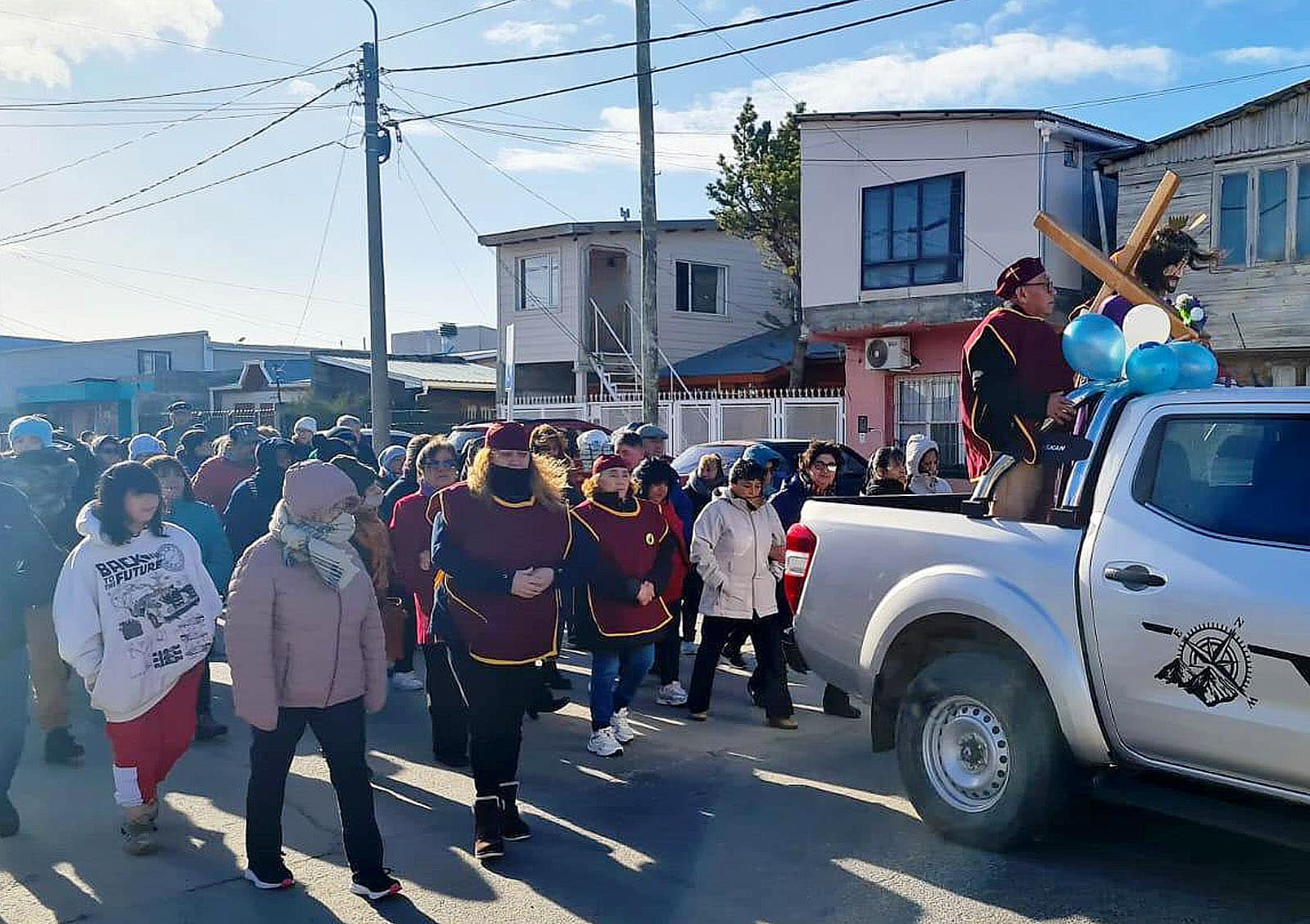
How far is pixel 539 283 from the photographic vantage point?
27.9 meters

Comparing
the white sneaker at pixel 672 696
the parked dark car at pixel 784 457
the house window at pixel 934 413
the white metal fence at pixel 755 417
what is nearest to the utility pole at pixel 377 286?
the white metal fence at pixel 755 417

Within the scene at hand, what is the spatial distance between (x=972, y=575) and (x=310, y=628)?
2671 mm

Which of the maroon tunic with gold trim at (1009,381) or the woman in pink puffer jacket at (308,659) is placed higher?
the maroon tunic with gold trim at (1009,381)

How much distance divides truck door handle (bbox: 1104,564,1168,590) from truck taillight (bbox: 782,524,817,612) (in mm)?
1703

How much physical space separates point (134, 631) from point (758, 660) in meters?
3.86

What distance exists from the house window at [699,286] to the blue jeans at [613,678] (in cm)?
2185

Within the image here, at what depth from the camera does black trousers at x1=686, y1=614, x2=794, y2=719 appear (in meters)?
7.18

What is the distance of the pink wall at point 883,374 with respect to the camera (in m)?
19.6

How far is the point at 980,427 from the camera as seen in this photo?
5309 mm

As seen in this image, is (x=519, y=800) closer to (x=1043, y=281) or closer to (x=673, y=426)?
(x=1043, y=281)

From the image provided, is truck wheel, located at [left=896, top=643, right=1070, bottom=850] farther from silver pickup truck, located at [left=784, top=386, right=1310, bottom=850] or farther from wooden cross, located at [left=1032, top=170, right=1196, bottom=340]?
wooden cross, located at [left=1032, top=170, right=1196, bottom=340]

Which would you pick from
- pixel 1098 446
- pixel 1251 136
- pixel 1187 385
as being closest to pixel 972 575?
pixel 1098 446

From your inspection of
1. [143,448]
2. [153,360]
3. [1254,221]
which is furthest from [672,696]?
[153,360]

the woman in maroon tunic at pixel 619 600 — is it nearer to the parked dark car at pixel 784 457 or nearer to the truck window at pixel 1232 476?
the truck window at pixel 1232 476
